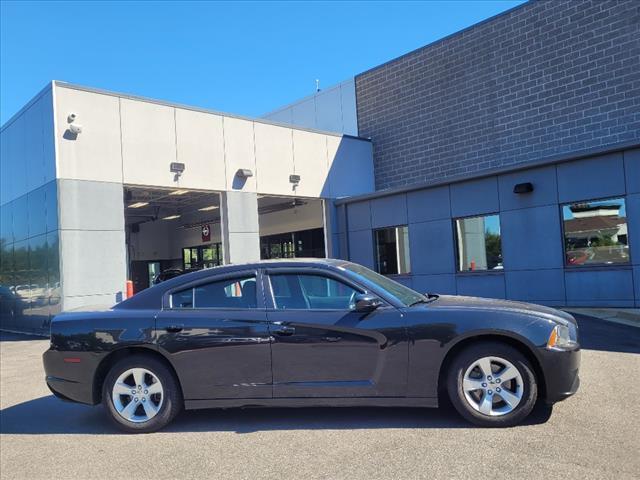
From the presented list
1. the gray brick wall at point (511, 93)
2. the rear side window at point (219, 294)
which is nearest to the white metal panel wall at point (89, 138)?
the rear side window at point (219, 294)

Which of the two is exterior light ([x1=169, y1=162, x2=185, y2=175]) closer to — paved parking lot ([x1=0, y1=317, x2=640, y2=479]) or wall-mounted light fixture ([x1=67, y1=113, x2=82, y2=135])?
wall-mounted light fixture ([x1=67, y1=113, x2=82, y2=135])

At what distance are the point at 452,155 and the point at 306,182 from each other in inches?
194


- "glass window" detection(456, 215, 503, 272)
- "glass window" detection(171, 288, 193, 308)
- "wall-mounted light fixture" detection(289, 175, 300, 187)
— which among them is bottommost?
"glass window" detection(171, 288, 193, 308)

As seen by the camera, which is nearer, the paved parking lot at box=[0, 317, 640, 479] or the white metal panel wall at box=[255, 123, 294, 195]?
the paved parking lot at box=[0, 317, 640, 479]

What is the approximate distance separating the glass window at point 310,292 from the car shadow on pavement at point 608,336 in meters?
3.91

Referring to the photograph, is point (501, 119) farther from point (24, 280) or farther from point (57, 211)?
point (24, 280)

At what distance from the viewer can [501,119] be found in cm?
1716

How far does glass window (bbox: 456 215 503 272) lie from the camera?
14.8 metres

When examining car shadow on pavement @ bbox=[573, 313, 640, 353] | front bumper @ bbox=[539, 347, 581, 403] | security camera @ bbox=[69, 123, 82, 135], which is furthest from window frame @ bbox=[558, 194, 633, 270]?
security camera @ bbox=[69, 123, 82, 135]

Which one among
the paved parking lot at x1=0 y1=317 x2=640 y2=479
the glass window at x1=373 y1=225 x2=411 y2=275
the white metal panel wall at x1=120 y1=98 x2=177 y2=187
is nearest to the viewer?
the paved parking lot at x1=0 y1=317 x2=640 y2=479

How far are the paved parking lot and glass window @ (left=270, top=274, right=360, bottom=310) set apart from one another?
1.04m

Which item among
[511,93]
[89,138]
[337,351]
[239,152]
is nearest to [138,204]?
[239,152]

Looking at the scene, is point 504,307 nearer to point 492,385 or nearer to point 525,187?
point 492,385

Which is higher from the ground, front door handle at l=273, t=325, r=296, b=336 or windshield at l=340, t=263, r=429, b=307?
windshield at l=340, t=263, r=429, b=307
